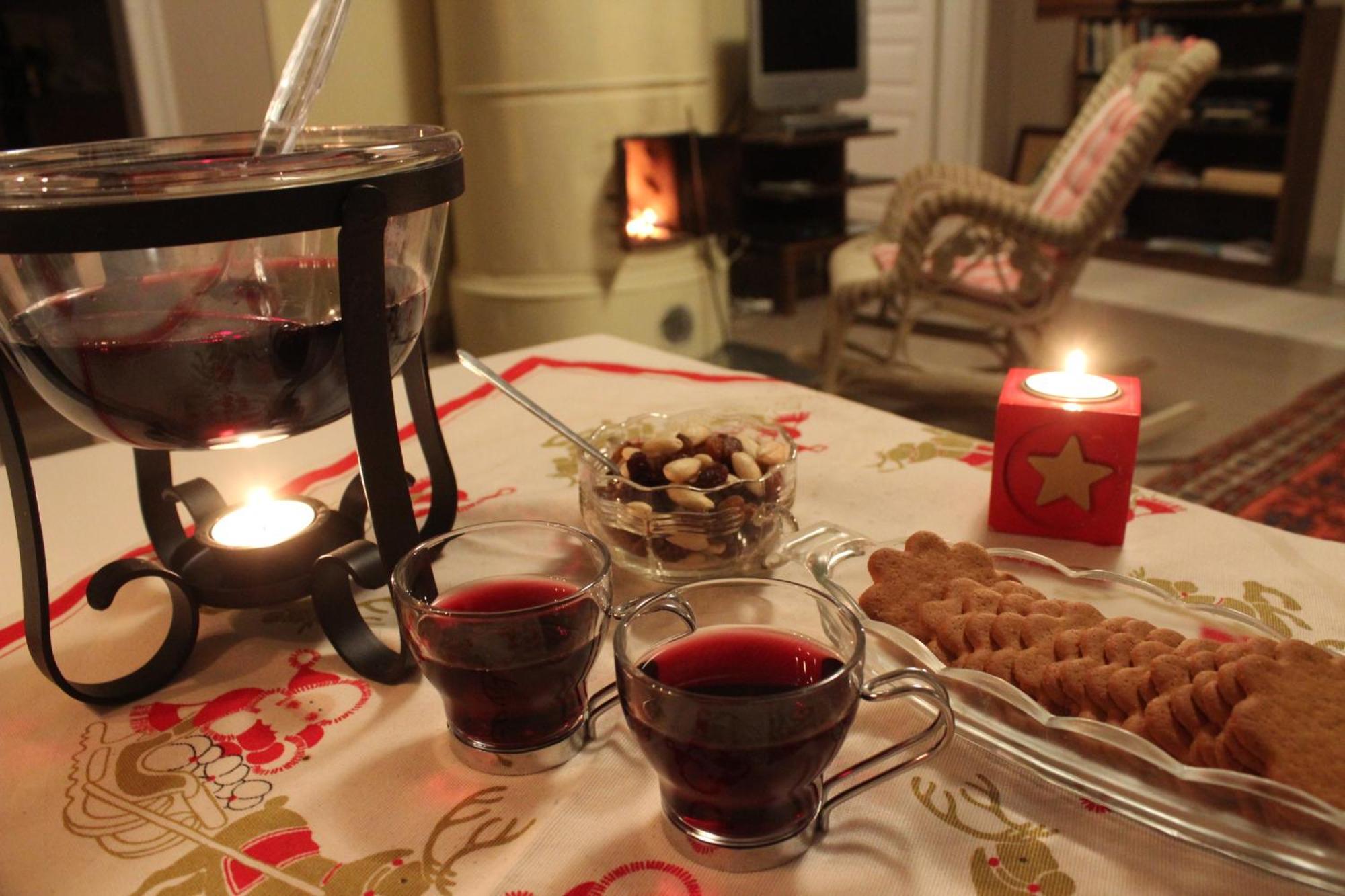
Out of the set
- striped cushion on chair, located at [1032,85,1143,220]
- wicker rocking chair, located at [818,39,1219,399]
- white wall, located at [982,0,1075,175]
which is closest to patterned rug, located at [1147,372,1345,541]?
wicker rocking chair, located at [818,39,1219,399]

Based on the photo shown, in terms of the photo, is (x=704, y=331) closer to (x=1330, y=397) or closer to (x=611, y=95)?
(x=611, y=95)

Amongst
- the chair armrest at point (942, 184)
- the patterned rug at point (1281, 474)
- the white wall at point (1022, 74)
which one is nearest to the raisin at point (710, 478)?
the patterned rug at point (1281, 474)

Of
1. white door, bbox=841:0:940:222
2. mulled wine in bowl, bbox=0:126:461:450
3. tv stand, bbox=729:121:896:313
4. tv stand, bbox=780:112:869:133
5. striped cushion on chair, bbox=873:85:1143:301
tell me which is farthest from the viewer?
white door, bbox=841:0:940:222

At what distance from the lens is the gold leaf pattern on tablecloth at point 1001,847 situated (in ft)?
1.53

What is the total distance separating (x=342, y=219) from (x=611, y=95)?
256cm

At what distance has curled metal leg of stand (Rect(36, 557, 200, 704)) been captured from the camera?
615mm

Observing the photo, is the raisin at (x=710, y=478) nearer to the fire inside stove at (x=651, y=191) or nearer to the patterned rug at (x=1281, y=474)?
the patterned rug at (x=1281, y=474)

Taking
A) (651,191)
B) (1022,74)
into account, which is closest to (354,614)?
(651,191)

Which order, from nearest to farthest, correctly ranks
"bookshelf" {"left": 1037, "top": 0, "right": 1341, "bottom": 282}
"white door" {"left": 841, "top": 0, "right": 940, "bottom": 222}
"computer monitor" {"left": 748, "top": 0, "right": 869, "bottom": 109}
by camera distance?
1. "computer monitor" {"left": 748, "top": 0, "right": 869, "bottom": 109}
2. "bookshelf" {"left": 1037, "top": 0, "right": 1341, "bottom": 282}
3. "white door" {"left": 841, "top": 0, "right": 940, "bottom": 222}

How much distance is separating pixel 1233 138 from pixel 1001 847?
15.0 feet

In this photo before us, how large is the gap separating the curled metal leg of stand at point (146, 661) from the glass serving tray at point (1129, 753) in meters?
0.39

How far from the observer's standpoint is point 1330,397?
2746 mm

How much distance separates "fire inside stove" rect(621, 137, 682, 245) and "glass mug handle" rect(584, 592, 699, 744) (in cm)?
263

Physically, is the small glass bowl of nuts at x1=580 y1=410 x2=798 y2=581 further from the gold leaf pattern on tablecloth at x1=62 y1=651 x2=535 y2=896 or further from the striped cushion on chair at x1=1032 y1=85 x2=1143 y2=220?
the striped cushion on chair at x1=1032 y1=85 x2=1143 y2=220
